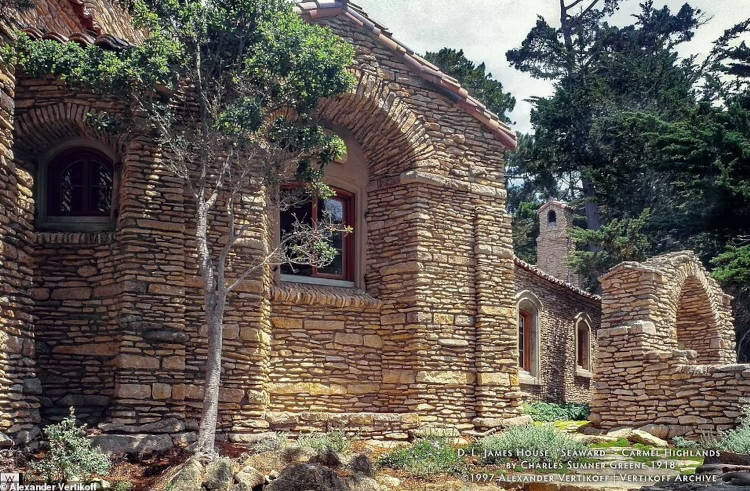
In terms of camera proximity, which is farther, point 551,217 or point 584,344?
point 551,217

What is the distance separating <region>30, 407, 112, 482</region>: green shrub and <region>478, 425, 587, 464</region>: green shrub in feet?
18.0

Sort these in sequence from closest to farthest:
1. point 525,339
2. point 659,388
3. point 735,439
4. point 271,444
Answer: point 271,444 < point 735,439 < point 659,388 < point 525,339

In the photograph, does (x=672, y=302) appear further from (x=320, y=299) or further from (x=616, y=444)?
(x=320, y=299)

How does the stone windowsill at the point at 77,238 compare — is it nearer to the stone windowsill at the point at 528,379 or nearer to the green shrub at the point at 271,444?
the green shrub at the point at 271,444

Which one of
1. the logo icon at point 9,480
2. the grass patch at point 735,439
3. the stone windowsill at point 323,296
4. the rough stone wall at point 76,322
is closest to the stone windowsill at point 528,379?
the grass patch at point 735,439

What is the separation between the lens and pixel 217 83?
36.3 ft

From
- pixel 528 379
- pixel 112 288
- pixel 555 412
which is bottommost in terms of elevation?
pixel 555 412

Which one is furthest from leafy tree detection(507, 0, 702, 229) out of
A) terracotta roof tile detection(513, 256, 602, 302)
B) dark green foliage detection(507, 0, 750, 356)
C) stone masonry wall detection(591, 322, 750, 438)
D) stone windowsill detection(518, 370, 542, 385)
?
stone masonry wall detection(591, 322, 750, 438)

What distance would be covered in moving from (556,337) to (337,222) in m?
11.6

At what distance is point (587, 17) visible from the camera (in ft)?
106

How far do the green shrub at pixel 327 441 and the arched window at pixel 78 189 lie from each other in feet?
14.6

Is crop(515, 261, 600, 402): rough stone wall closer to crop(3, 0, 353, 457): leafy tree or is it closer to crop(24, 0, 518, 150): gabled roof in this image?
crop(24, 0, 518, 150): gabled roof

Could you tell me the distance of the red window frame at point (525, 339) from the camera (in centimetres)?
2294

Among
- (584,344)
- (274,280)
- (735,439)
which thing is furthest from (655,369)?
(584,344)
